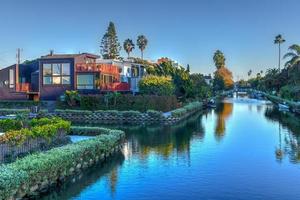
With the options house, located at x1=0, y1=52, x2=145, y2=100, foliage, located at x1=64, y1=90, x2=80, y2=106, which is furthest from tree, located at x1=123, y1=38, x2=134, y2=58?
foliage, located at x1=64, y1=90, x2=80, y2=106

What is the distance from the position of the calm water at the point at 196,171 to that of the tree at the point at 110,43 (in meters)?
77.6

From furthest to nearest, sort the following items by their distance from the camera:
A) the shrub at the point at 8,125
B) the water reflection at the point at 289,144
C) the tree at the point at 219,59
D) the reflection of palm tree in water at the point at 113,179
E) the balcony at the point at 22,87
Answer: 1. the tree at the point at 219,59
2. the balcony at the point at 22,87
3. the shrub at the point at 8,125
4. the water reflection at the point at 289,144
5. the reflection of palm tree in water at the point at 113,179

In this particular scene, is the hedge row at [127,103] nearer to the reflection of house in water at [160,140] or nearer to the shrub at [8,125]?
the reflection of house in water at [160,140]

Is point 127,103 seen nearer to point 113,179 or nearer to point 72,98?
point 72,98

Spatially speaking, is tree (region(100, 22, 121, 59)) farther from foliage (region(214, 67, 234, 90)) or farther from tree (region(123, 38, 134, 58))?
foliage (region(214, 67, 234, 90))

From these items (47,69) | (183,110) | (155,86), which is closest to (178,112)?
(183,110)

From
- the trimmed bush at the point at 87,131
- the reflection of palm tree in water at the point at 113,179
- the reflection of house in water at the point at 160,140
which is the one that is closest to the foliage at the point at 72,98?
the reflection of house in water at the point at 160,140

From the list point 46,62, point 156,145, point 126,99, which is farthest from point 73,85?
point 156,145

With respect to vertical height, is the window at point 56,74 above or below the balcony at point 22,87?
above

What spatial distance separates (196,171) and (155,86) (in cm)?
3958

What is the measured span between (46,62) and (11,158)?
47.0m

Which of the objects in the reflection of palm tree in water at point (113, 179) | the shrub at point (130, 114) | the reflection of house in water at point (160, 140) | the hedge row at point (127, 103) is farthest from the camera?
the hedge row at point (127, 103)

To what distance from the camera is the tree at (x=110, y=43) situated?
11256cm

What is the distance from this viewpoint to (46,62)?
65188mm
